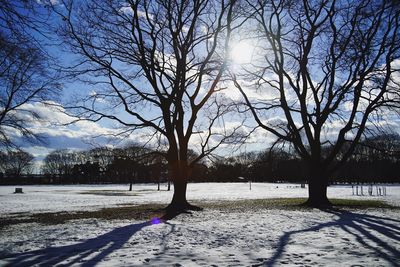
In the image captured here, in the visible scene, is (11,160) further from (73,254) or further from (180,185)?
(73,254)

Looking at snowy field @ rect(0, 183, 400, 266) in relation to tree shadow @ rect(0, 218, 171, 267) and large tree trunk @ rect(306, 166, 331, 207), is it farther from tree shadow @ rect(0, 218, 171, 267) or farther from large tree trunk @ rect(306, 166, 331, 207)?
large tree trunk @ rect(306, 166, 331, 207)

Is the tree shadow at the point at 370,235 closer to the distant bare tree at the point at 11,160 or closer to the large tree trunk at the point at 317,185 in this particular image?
the large tree trunk at the point at 317,185

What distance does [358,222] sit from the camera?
40.8 ft

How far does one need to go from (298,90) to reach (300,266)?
17289 millimetres

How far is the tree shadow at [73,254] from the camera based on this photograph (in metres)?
7.07

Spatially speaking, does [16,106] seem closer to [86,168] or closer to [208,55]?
[208,55]

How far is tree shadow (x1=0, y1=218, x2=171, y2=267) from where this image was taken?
707 centimetres

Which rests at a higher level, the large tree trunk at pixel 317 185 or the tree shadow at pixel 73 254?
the large tree trunk at pixel 317 185

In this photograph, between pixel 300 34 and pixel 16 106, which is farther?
pixel 16 106

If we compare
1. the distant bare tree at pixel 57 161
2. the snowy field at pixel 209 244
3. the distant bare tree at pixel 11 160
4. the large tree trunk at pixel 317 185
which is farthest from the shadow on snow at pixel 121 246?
the distant bare tree at pixel 57 161

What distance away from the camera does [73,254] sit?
7719 millimetres

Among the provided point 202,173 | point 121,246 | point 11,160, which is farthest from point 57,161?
point 121,246

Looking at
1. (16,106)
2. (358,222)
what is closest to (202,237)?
(358,222)

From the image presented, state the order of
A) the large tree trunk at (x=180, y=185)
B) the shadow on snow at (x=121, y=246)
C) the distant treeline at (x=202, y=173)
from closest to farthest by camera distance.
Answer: the shadow on snow at (x=121, y=246) → the large tree trunk at (x=180, y=185) → the distant treeline at (x=202, y=173)
